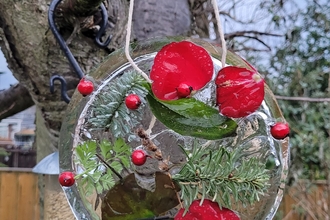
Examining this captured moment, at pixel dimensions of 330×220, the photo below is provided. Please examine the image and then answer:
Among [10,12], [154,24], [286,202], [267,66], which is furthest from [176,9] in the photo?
[286,202]

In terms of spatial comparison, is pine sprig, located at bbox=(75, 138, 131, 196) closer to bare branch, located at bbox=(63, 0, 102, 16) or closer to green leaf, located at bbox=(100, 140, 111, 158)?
green leaf, located at bbox=(100, 140, 111, 158)

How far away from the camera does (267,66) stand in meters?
1.56

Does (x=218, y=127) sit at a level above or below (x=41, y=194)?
above

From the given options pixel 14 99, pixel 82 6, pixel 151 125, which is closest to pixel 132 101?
pixel 151 125

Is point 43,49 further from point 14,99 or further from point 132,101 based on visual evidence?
point 14,99

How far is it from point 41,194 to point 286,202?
143 cm

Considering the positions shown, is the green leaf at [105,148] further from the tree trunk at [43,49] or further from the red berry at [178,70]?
the tree trunk at [43,49]

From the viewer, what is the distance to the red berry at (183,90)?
240mm

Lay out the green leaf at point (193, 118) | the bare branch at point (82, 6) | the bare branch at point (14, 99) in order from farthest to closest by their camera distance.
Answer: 1. the bare branch at point (14, 99)
2. the bare branch at point (82, 6)
3. the green leaf at point (193, 118)

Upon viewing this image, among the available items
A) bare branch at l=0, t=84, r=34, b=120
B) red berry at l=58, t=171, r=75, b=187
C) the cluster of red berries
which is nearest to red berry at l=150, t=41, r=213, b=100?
the cluster of red berries

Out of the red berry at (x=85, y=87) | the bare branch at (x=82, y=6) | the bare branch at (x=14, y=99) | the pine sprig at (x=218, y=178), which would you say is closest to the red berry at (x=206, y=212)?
the pine sprig at (x=218, y=178)

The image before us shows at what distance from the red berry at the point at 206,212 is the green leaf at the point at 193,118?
1.7 inches

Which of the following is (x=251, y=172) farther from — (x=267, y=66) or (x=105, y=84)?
(x=267, y=66)

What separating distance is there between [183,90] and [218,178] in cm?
6
